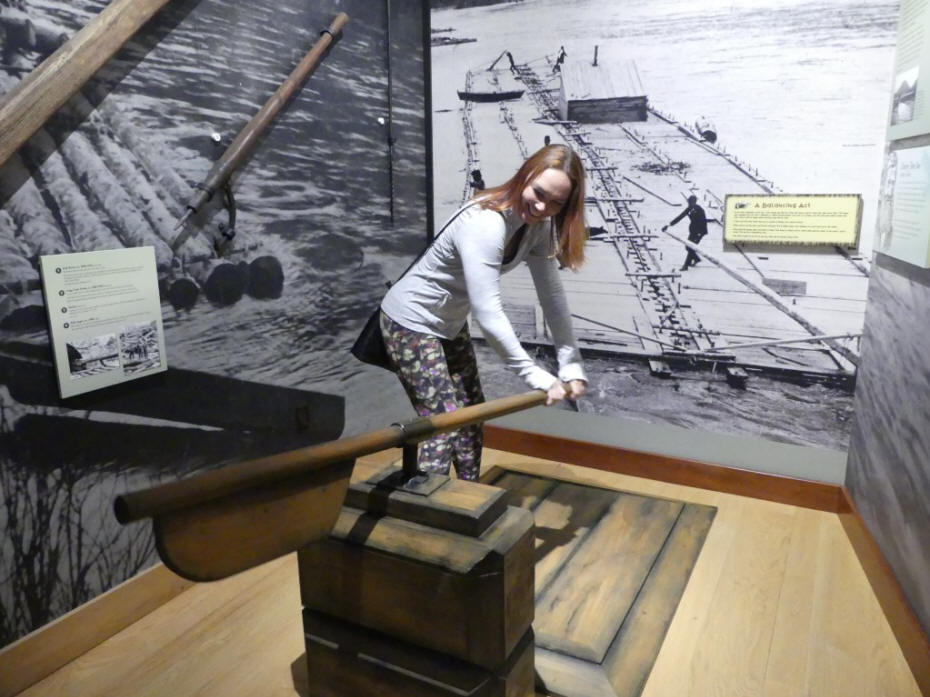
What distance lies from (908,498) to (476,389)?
1221 mm

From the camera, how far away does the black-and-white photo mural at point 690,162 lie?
2.30m

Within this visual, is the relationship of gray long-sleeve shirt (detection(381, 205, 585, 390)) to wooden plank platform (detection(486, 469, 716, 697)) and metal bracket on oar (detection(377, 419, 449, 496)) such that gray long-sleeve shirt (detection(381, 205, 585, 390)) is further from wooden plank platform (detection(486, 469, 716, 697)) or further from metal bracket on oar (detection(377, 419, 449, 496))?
wooden plank platform (detection(486, 469, 716, 697))

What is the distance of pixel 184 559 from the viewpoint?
98 cm

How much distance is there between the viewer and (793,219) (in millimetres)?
2389

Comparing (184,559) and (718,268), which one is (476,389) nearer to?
(718,268)

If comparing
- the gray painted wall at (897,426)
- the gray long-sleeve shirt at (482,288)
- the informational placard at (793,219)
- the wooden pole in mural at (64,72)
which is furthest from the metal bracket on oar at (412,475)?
the informational placard at (793,219)

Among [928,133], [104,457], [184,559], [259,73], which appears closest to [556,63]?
[259,73]

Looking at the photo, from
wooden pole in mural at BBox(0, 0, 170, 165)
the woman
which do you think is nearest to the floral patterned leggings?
the woman

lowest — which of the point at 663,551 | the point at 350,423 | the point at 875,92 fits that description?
the point at 663,551

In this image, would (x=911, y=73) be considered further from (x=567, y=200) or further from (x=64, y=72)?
(x=64, y=72)

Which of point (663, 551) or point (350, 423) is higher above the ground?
point (350, 423)

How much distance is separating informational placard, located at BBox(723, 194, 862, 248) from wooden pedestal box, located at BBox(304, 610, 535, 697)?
170cm

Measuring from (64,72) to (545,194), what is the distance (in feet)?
3.83

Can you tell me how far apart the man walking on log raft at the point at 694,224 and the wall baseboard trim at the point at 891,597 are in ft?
3.30
